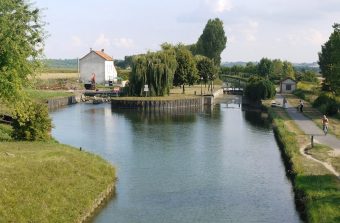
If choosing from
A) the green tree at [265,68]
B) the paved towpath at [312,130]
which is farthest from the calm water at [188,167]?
the green tree at [265,68]

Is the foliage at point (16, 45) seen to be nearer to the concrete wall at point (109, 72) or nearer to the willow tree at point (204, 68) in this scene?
the willow tree at point (204, 68)

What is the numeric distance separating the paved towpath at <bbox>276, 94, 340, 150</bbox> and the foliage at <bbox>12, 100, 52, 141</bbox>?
2182 cm

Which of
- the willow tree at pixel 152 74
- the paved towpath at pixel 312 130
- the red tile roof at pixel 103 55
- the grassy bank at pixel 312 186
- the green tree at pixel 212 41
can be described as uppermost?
the green tree at pixel 212 41

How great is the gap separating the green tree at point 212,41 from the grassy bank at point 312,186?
116746mm

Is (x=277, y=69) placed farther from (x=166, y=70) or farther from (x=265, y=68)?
(x=166, y=70)

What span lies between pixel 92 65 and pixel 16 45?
3449 inches

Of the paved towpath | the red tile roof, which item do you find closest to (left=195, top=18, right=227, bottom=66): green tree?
the red tile roof

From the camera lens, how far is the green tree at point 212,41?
155625mm

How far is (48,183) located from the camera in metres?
25.4

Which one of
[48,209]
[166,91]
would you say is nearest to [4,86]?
[48,209]

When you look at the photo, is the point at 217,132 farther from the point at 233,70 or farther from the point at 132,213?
the point at 233,70

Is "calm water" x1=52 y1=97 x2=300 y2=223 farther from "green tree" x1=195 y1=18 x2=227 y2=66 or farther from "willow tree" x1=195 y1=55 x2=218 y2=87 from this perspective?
"green tree" x1=195 y1=18 x2=227 y2=66

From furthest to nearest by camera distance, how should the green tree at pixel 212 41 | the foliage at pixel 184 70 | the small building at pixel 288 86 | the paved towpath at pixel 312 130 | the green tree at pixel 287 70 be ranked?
the green tree at pixel 212 41 < the green tree at pixel 287 70 < the small building at pixel 288 86 < the foliage at pixel 184 70 < the paved towpath at pixel 312 130

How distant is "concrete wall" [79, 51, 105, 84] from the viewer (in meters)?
119
